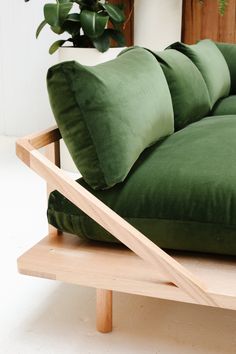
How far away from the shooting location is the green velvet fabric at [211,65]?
2250 millimetres

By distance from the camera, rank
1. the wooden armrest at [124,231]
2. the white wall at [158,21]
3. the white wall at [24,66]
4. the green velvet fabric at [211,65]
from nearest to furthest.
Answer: the wooden armrest at [124,231] < the green velvet fabric at [211,65] < the white wall at [158,21] < the white wall at [24,66]

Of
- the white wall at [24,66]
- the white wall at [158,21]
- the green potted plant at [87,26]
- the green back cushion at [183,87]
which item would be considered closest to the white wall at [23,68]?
the white wall at [24,66]

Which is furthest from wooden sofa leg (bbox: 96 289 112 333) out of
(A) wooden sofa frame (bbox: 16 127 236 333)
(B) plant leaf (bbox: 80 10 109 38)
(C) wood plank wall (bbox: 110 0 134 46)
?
(C) wood plank wall (bbox: 110 0 134 46)

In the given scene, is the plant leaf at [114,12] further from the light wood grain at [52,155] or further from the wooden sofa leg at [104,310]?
the wooden sofa leg at [104,310]

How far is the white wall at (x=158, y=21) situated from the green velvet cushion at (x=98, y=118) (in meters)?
2.07

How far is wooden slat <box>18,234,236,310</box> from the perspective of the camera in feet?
3.56

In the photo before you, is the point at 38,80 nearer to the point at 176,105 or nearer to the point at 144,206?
the point at 176,105

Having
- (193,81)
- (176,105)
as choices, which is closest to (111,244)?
(176,105)

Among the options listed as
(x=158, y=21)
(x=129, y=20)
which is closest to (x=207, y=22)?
(x=158, y=21)

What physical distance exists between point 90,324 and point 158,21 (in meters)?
2.41

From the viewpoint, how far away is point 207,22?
132 inches

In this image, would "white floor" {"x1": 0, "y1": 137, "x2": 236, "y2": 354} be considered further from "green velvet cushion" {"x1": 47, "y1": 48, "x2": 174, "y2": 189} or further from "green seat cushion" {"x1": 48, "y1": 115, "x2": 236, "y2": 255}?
"green velvet cushion" {"x1": 47, "y1": 48, "x2": 174, "y2": 189}

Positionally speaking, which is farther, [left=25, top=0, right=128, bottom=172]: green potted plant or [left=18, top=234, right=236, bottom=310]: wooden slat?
[left=25, top=0, right=128, bottom=172]: green potted plant

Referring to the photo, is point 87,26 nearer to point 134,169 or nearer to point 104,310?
point 134,169
